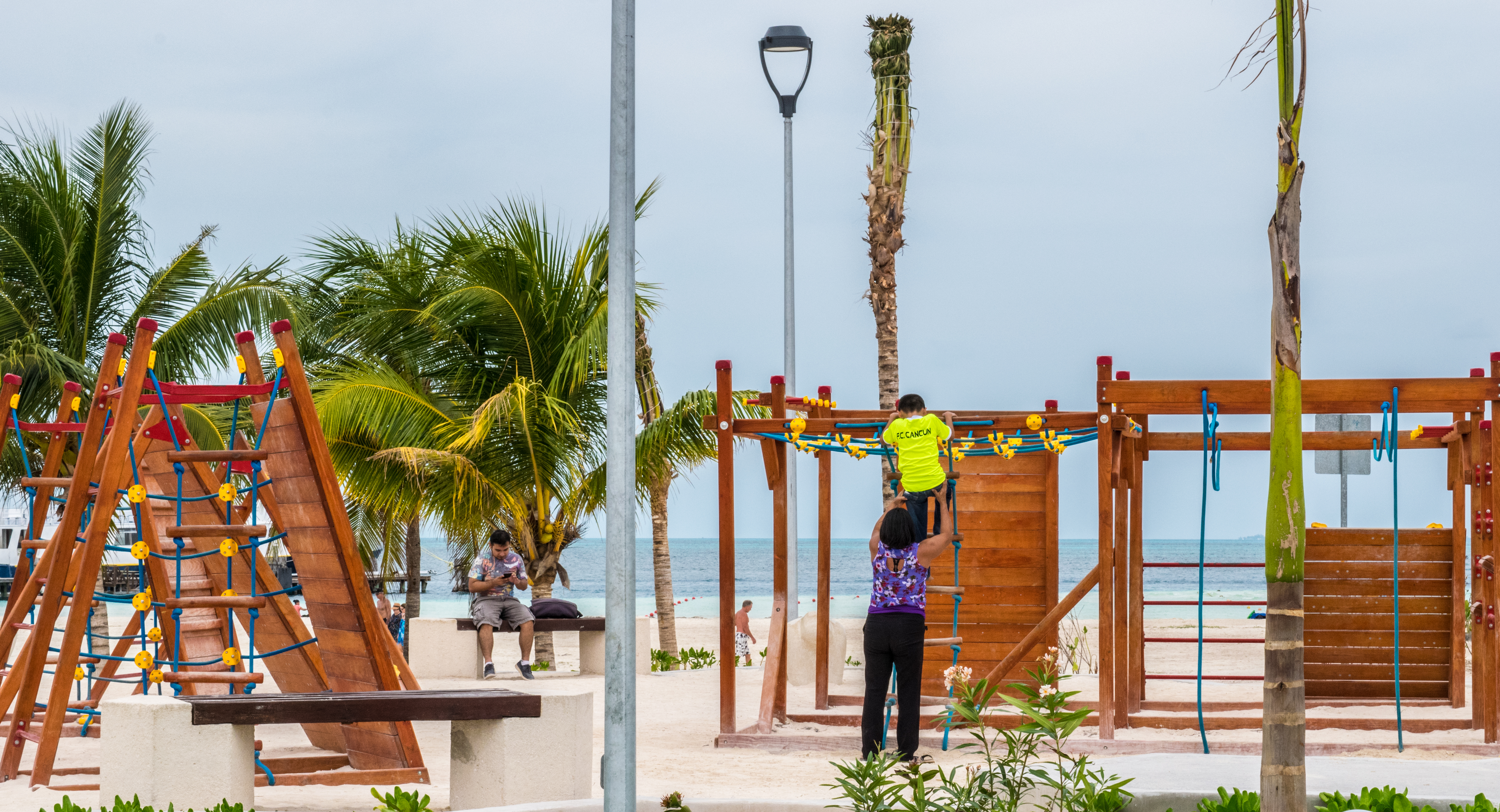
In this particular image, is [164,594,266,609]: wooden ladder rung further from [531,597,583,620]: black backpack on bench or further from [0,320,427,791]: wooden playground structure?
[531,597,583,620]: black backpack on bench

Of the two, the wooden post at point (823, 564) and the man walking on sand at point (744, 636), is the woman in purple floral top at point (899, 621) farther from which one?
the man walking on sand at point (744, 636)

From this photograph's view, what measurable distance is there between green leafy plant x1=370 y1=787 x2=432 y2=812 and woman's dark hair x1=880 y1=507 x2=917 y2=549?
297cm

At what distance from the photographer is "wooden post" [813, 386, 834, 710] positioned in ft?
35.3

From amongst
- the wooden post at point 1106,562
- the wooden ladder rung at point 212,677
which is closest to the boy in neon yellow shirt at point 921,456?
the wooden post at point 1106,562

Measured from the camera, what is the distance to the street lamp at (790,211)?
14.4 metres

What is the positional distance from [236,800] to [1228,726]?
21.3 feet

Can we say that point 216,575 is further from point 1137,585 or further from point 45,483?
point 1137,585

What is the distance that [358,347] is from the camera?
18.6 metres

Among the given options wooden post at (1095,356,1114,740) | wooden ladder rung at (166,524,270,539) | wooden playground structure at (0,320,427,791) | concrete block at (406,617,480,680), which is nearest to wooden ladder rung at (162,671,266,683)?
wooden playground structure at (0,320,427,791)

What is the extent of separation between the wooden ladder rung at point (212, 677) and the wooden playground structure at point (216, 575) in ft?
0.04

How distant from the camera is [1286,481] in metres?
4.74

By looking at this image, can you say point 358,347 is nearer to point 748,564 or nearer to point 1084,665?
point 1084,665

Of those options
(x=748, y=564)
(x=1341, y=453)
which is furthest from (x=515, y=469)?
(x=748, y=564)

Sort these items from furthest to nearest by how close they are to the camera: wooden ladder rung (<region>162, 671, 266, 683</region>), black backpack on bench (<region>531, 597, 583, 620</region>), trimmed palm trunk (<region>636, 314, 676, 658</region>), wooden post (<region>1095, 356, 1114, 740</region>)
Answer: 1. trimmed palm trunk (<region>636, 314, 676, 658</region>)
2. black backpack on bench (<region>531, 597, 583, 620</region>)
3. wooden post (<region>1095, 356, 1114, 740</region>)
4. wooden ladder rung (<region>162, 671, 266, 683</region>)
